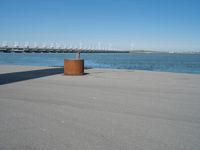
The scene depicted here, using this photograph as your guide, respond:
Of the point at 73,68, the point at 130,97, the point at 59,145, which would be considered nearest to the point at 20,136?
the point at 59,145

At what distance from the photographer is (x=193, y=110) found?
7.71 metres

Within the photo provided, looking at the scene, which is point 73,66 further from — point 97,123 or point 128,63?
point 128,63

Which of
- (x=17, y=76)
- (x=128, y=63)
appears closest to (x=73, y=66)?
(x=17, y=76)

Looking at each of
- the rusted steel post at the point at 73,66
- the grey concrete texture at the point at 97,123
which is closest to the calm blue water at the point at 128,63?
the rusted steel post at the point at 73,66

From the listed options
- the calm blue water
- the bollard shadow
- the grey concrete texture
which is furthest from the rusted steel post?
the calm blue water

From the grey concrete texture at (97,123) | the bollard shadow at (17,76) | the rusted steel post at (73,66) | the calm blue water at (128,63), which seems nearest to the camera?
the grey concrete texture at (97,123)

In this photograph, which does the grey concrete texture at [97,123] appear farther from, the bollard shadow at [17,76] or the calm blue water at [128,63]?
the calm blue water at [128,63]

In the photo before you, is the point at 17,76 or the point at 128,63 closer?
the point at 17,76

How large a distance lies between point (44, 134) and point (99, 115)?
1.94 m

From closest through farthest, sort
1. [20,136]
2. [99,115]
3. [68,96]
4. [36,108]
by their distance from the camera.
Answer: [20,136], [99,115], [36,108], [68,96]

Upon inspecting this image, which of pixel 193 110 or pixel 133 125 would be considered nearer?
pixel 133 125

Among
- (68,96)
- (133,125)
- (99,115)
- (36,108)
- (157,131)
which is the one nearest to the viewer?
(157,131)

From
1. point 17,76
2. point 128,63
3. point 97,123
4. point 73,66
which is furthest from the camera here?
point 128,63

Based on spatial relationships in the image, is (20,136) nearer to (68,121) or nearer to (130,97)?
(68,121)
